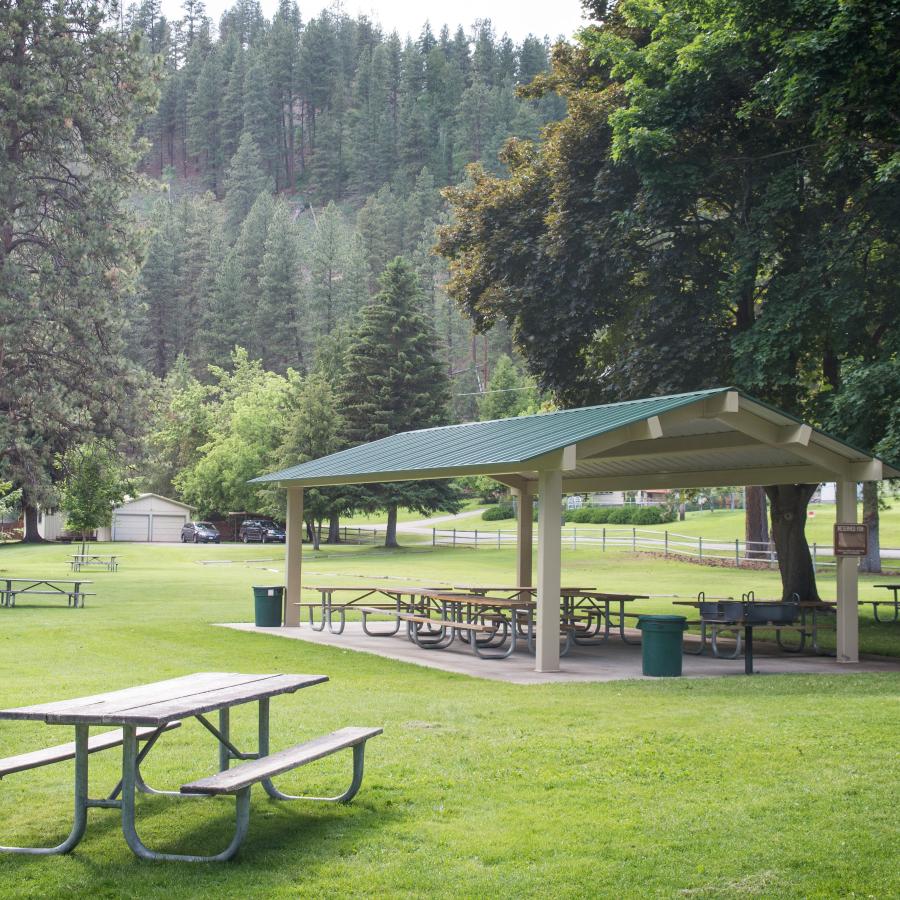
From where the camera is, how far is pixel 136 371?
123 ft

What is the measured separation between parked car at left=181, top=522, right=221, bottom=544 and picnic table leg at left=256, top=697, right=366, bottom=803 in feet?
192

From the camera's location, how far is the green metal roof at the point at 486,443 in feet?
45.6

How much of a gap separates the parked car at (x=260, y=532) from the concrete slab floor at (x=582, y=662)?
147 feet

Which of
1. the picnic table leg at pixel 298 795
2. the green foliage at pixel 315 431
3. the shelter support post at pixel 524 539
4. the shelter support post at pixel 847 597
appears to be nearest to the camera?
the picnic table leg at pixel 298 795

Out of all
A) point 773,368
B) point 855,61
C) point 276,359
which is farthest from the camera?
point 276,359

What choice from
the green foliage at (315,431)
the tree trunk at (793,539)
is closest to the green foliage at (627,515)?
the green foliage at (315,431)

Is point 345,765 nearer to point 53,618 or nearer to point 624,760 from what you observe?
point 624,760

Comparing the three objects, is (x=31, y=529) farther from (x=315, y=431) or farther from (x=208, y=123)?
(x=208, y=123)

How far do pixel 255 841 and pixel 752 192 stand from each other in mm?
18617

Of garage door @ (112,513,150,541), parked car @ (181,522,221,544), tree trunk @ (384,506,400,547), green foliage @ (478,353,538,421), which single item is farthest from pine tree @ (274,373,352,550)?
green foliage @ (478,353,538,421)

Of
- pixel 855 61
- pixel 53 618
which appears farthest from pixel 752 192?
pixel 53 618

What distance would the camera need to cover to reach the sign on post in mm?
15141

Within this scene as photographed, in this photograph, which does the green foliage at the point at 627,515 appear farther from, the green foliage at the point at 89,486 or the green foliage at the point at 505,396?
the green foliage at the point at 89,486

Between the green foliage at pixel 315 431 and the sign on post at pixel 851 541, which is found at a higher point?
the green foliage at pixel 315 431
